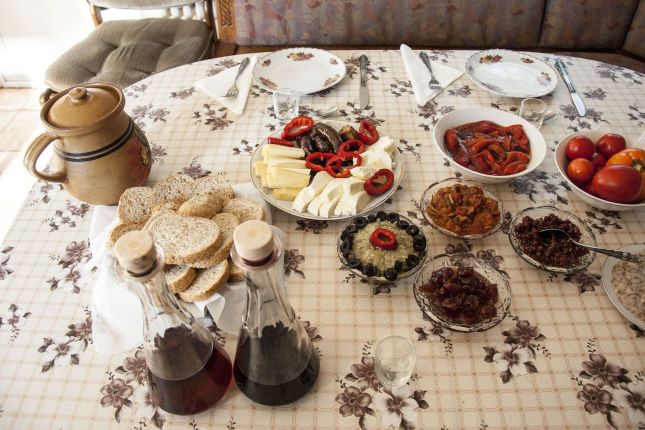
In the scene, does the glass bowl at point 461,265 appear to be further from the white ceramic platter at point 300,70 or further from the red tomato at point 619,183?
the white ceramic platter at point 300,70

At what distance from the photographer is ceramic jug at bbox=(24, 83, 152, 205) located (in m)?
1.04

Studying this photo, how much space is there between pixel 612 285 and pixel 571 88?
0.84 metres

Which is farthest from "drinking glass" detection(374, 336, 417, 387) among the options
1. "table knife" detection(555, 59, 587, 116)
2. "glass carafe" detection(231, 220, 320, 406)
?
"table knife" detection(555, 59, 587, 116)

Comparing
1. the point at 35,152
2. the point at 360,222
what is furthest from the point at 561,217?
the point at 35,152

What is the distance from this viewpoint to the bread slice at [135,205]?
43.8 inches

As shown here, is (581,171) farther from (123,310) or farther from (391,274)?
(123,310)

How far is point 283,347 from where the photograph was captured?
0.79 metres

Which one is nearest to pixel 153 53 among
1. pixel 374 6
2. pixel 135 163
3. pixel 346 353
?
pixel 374 6

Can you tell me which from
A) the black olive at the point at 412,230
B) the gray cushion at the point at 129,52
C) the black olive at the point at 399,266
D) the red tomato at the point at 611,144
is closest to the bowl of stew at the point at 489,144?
the red tomato at the point at 611,144

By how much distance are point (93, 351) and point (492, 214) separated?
0.92 m

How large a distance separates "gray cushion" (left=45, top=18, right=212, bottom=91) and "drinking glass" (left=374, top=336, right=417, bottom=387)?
1869mm

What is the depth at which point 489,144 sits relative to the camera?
133cm

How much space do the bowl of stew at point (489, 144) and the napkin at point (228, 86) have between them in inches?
25.9

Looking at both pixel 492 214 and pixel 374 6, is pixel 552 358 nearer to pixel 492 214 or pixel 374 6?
pixel 492 214
